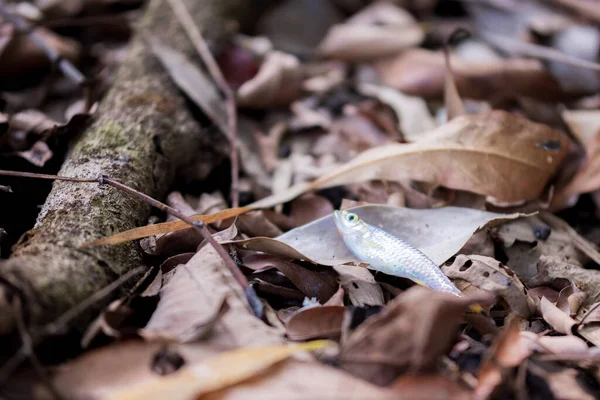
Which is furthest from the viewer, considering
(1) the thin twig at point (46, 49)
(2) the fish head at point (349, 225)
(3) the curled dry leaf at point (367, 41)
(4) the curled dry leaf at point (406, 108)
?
(3) the curled dry leaf at point (367, 41)

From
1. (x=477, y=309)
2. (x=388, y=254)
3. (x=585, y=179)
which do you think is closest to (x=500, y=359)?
(x=477, y=309)

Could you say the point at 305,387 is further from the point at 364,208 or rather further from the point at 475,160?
the point at 475,160

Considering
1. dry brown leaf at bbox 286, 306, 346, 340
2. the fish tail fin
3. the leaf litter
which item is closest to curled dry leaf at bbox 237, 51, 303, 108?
the leaf litter

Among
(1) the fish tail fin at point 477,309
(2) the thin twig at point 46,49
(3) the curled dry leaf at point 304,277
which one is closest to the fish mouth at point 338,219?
(3) the curled dry leaf at point 304,277

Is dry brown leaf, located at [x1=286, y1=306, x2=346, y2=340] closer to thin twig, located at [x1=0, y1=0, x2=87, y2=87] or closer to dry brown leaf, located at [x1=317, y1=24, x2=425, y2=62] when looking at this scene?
thin twig, located at [x1=0, y1=0, x2=87, y2=87]

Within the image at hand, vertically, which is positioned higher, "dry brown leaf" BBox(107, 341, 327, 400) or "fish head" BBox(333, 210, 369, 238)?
"dry brown leaf" BBox(107, 341, 327, 400)

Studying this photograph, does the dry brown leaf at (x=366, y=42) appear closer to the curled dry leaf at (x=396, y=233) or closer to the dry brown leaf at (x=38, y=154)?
the curled dry leaf at (x=396, y=233)

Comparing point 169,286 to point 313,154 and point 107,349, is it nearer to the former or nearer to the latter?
point 107,349
